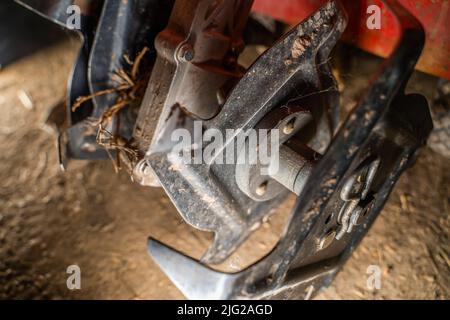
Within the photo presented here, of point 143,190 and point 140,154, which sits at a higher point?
point 140,154

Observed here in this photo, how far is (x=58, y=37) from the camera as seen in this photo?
190 centimetres

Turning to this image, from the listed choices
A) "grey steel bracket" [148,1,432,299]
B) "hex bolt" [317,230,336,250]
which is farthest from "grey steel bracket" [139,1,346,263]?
"hex bolt" [317,230,336,250]

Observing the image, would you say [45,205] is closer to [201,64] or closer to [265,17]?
[201,64]

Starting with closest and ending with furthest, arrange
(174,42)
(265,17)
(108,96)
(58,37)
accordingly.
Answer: (174,42)
(108,96)
(265,17)
(58,37)

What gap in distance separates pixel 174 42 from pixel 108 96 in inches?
14.9

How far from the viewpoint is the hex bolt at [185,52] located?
105 centimetres

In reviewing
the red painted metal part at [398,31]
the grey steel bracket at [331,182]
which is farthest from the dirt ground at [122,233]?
the grey steel bracket at [331,182]

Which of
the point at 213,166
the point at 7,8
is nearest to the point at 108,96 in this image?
the point at 213,166

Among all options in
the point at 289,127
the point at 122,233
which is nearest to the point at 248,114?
the point at 289,127

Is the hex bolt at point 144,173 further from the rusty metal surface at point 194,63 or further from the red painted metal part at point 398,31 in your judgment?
the red painted metal part at point 398,31

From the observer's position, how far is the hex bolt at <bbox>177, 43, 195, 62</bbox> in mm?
1048

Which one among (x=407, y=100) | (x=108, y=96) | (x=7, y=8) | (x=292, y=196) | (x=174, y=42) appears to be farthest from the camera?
(x=7, y=8)

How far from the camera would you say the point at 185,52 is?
3.44 ft

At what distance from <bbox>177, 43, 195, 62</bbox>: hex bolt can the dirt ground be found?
2.05 feet
